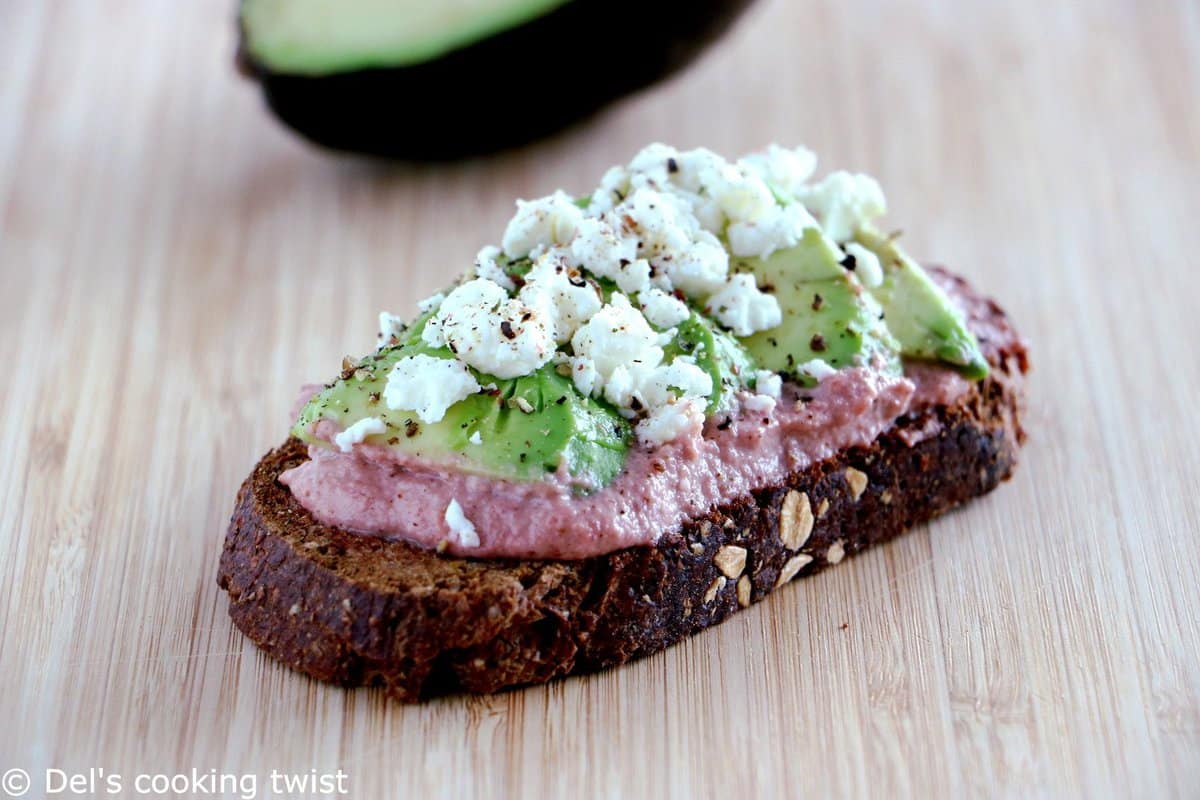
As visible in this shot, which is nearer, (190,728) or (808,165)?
(190,728)

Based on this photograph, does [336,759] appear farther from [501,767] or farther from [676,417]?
[676,417]

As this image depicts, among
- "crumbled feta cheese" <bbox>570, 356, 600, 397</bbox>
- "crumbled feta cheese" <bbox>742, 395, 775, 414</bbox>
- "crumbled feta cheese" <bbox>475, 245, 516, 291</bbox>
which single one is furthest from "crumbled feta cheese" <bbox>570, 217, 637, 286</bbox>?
"crumbled feta cheese" <bbox>742, 395, 775, 414</bbox>

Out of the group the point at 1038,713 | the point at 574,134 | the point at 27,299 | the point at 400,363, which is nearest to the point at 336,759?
the point at 400,363

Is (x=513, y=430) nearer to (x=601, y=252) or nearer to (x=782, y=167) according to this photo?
(x=601, y=252)

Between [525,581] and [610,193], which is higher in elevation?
[610,193]

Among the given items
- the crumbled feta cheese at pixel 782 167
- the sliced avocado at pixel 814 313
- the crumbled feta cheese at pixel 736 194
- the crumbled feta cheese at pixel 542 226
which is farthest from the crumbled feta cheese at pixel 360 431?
the crumbled feta cheese at pixel 782 167

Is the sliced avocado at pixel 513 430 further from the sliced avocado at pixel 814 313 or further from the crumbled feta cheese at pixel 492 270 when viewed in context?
the sliced avocado at pixel 814 313

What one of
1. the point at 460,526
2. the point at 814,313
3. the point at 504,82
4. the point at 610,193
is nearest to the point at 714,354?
the point at 814,313
